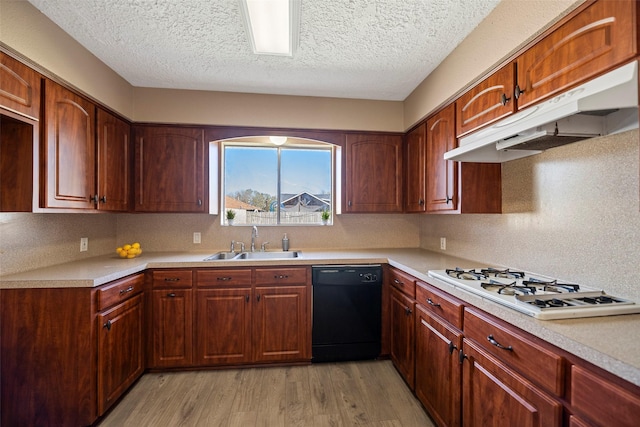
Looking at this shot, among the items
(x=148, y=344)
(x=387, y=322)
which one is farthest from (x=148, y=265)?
(x=387, y=322)

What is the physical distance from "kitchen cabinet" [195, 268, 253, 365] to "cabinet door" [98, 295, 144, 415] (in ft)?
1.43

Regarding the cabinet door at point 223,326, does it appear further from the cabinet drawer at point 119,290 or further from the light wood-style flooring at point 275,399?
the cabinet drawer at point 119,290

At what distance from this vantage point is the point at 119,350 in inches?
80.4

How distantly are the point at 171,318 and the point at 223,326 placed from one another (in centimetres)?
43

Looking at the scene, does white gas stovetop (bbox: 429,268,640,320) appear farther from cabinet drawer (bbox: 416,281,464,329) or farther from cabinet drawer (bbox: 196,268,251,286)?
cabinet drawer (bbox: 196,268,251,286)

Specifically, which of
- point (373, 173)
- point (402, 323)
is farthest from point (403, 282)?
point (373, 173)

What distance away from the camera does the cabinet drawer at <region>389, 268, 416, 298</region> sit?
2127 millimetres

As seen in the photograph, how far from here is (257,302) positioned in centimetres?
247

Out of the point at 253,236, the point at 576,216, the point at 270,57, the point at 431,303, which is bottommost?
the point at 431,303

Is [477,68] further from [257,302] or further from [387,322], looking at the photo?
[257,302]

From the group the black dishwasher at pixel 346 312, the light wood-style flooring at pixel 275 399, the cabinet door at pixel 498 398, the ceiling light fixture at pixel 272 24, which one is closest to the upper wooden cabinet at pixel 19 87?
the ceiling light fixture at pixel 272 24

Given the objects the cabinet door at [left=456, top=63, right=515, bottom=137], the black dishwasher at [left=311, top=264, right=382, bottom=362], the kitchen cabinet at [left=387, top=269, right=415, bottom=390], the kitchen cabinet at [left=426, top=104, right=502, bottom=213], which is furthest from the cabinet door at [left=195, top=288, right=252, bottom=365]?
the cabinet door at [left=456, top=63, right=515, bottom=137]

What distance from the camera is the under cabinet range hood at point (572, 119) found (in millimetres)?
997

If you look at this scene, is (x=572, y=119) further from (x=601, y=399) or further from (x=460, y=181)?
(x=601, y=399)
